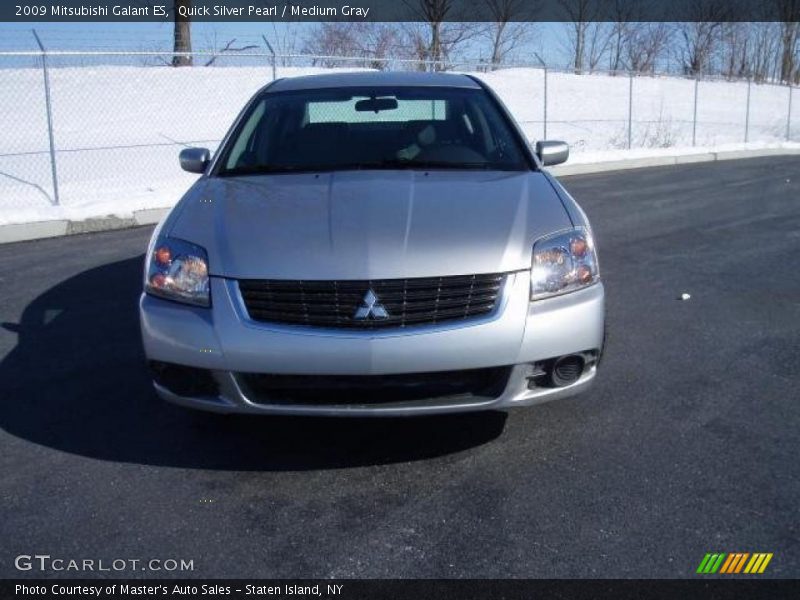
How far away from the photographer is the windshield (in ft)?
13.7

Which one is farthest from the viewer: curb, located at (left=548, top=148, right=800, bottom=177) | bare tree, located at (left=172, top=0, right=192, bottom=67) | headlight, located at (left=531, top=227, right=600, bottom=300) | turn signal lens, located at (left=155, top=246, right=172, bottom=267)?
bare tree, located at (left=172, top=0, right=192, bottom=67)

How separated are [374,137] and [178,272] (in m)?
1.65

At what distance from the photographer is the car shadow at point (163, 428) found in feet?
11.2

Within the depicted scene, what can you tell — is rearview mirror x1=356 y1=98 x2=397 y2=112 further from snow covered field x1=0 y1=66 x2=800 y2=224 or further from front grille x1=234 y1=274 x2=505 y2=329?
snow covered field x1=0 y1=66 x2=800 y2=224

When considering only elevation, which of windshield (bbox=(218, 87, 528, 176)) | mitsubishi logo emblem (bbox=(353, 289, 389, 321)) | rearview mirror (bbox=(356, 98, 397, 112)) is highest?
rearview mirror (bbox=(356, 98, 397, 112))

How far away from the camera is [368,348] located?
2877 mm

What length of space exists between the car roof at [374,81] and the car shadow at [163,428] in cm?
184

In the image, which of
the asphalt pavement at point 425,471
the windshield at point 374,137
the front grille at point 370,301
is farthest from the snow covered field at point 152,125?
the front grille at point 370,301

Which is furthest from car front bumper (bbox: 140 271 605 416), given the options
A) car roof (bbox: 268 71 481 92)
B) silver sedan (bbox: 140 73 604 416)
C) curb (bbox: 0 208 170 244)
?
curb (bbox: 0 208 170 244)

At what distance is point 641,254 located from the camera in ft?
24.1

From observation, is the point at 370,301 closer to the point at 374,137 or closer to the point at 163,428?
the point at 163,428

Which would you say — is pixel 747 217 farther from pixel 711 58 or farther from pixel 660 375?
pixel 711 58

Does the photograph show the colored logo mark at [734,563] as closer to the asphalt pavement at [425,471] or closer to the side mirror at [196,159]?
the asphalt pavement at [425,471]
